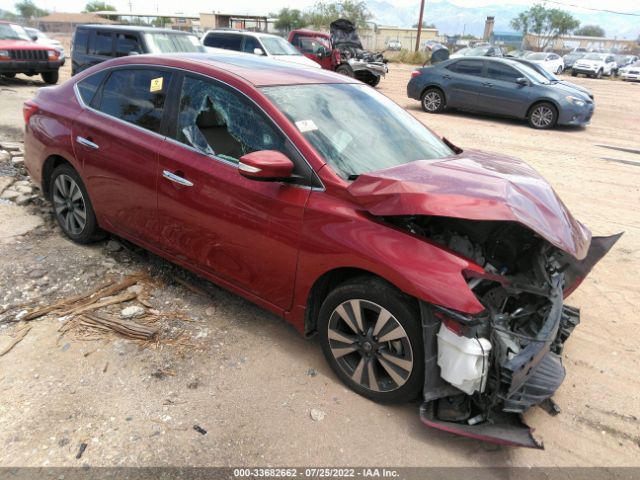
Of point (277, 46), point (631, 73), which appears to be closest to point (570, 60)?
point (631, 73)

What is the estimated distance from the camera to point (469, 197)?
249 centimetres

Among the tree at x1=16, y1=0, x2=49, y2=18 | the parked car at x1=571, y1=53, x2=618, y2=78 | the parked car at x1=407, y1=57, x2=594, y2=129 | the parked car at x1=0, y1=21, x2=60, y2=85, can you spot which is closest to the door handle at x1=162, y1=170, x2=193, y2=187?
the parked car at x1=407, y1=57, x2=594, y2=129

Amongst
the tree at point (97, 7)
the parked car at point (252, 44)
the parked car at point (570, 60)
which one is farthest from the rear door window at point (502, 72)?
the tree at point (97, 7)

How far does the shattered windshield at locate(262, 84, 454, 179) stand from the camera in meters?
2.99

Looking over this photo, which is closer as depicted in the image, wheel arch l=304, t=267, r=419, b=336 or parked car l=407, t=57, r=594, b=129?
wheel arch l=304, t=267, r=419, b=336

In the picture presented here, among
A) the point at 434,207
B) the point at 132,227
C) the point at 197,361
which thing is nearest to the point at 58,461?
the point at 197,361

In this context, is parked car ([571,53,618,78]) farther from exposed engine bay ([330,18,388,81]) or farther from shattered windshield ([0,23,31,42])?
shattered windshield ([0,23,31,42])

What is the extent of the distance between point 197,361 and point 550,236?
2188mm

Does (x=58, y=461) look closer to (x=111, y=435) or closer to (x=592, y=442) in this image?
(x=111, y=435)

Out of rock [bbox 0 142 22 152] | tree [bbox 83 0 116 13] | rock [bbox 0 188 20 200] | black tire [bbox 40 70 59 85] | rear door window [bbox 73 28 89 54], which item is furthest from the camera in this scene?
tree [bbox 83 0 116 13]

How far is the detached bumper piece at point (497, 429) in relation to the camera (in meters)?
2.37

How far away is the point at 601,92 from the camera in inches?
835

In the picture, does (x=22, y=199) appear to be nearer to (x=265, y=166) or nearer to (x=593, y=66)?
(x=265, y=166)

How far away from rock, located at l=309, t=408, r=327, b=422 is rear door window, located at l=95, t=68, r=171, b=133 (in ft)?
7.34
